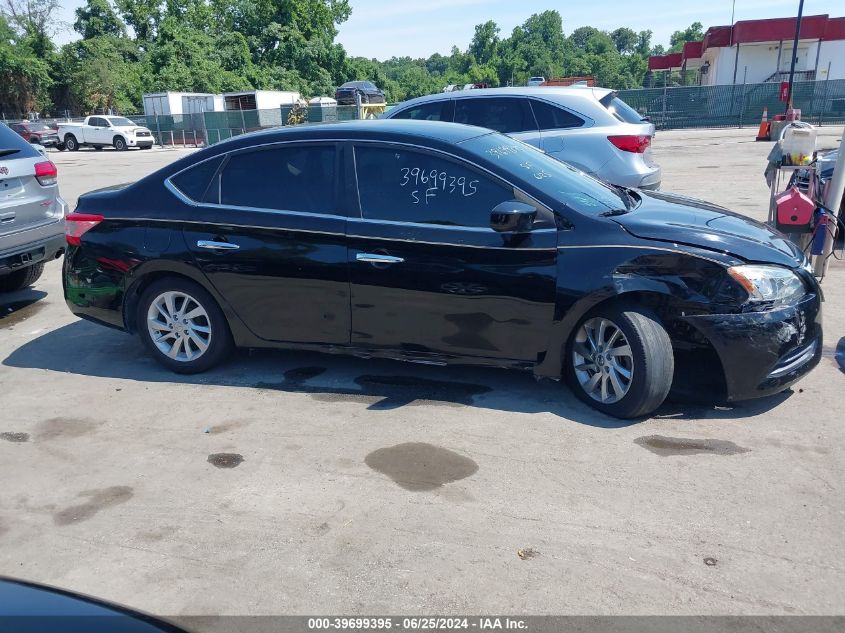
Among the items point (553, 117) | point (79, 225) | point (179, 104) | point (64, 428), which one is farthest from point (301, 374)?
point (179, 104)

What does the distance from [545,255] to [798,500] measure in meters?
1.87

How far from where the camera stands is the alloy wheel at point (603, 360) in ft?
14.6

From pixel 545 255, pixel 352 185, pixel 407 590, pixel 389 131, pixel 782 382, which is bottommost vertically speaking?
pixel 407 590

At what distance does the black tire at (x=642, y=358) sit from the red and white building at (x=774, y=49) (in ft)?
139

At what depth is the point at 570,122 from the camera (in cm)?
897

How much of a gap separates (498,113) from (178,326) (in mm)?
5443

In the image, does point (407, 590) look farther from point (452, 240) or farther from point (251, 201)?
point (251, 201)

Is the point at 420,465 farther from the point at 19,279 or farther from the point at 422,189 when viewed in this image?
the point at 19,279

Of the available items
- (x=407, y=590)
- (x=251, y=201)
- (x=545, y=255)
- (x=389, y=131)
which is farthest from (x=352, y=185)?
(x=407, y=590)

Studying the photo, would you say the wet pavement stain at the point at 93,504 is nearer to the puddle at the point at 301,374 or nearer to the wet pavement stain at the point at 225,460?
the wet pavement stain at the point at 225,460

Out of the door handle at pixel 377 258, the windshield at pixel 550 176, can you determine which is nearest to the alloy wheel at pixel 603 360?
the windshield at pixel 550 176

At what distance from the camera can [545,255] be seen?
14.8ft

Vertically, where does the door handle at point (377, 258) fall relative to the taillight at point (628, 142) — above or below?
below

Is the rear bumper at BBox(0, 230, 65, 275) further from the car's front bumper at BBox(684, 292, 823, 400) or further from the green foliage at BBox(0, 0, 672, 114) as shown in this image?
the green foliage at BBox(0, 0, 672, 114)
